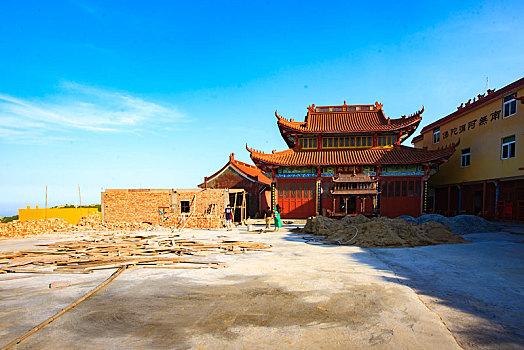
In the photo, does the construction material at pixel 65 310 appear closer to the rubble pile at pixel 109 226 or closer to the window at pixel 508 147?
the rubble pile at pixel 109 226

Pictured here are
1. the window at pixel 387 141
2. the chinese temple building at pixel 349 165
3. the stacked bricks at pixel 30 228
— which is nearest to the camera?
the stacked bricks at pixel 30 228

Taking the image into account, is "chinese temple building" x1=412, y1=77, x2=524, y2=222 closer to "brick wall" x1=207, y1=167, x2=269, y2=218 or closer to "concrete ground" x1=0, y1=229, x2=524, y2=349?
"concrete ground" x1=0, y1=229, x2=524, y2=349

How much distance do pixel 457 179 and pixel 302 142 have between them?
41.2ft

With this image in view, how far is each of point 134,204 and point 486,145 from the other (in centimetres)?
2493

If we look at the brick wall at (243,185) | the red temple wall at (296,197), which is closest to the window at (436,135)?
the red temple wall at (296,197)

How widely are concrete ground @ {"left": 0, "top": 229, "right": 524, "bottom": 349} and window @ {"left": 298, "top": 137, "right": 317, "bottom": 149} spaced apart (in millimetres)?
17186

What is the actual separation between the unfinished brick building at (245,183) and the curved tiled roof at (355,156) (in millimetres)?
4806

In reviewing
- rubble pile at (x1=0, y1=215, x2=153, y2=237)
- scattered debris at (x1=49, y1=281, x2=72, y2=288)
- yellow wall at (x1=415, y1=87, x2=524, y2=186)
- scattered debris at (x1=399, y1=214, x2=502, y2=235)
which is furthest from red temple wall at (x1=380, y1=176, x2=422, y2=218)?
scattered debris at (x1=49, y1=281, x2=72, y2=288)

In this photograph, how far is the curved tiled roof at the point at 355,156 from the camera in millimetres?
20359

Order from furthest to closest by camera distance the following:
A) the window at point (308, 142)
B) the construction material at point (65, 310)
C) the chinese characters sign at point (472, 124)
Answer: the window at point (308, 142) < the chinese characters sign at point (472, 124) < the construction material at point (65, 310)

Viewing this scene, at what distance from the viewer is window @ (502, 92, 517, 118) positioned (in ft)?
55.1

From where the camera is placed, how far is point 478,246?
9453 mm

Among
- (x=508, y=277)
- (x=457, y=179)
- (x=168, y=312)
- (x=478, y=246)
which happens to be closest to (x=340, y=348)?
(x=168, y=312)

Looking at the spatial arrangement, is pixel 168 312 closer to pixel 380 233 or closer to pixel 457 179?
pixel 380 233
